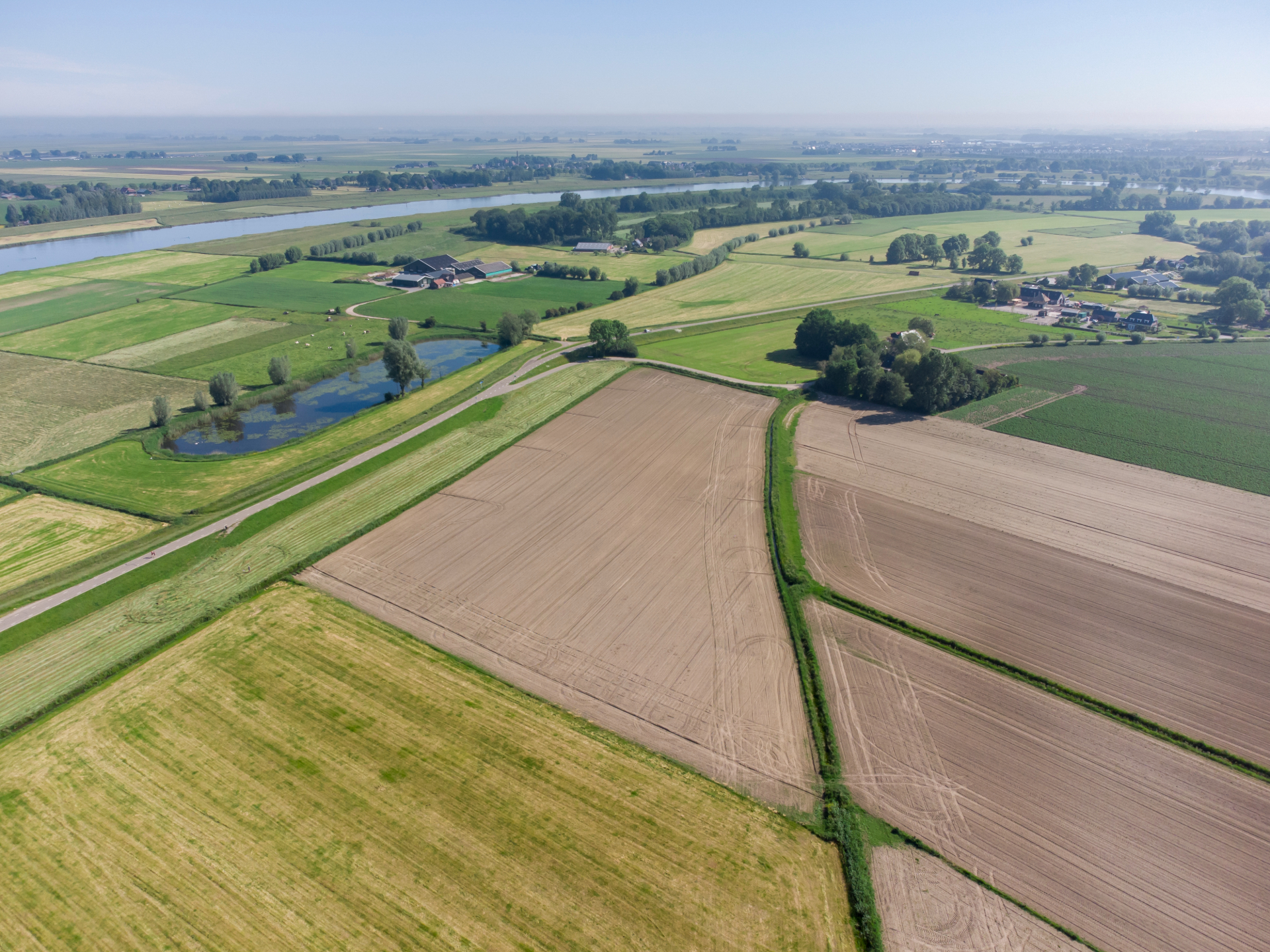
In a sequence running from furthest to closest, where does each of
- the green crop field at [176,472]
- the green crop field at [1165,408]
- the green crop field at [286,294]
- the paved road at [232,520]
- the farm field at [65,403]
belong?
the green crop field at [286,294], the farm field at [65,403], the green crop field at [1165,408], the green crop field at [176,472], the paved road at [232,520]

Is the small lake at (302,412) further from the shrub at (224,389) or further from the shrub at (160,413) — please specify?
the shrub at (160,413)

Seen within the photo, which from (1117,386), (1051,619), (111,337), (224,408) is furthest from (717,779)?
(111,337)

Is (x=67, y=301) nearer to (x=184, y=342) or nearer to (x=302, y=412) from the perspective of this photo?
(x=184, y=342)

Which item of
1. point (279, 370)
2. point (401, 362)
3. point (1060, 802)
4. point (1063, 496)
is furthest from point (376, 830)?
point (279, 370)

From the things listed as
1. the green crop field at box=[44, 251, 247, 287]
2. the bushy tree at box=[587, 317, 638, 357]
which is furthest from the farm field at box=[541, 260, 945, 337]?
the green crop field at box=[44, 251, 247, 287]

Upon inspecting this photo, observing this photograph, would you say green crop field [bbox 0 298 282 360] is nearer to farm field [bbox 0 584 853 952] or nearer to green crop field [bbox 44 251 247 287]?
green crop field [bbox 44 251 247 287]

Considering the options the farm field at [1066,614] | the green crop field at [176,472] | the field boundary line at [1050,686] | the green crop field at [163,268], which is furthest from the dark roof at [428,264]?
the field boundary line at [1050,686]

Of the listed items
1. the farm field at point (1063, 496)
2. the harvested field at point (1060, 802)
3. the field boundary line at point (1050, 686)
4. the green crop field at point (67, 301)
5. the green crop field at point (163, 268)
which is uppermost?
the green crop field at point (163, 268)
